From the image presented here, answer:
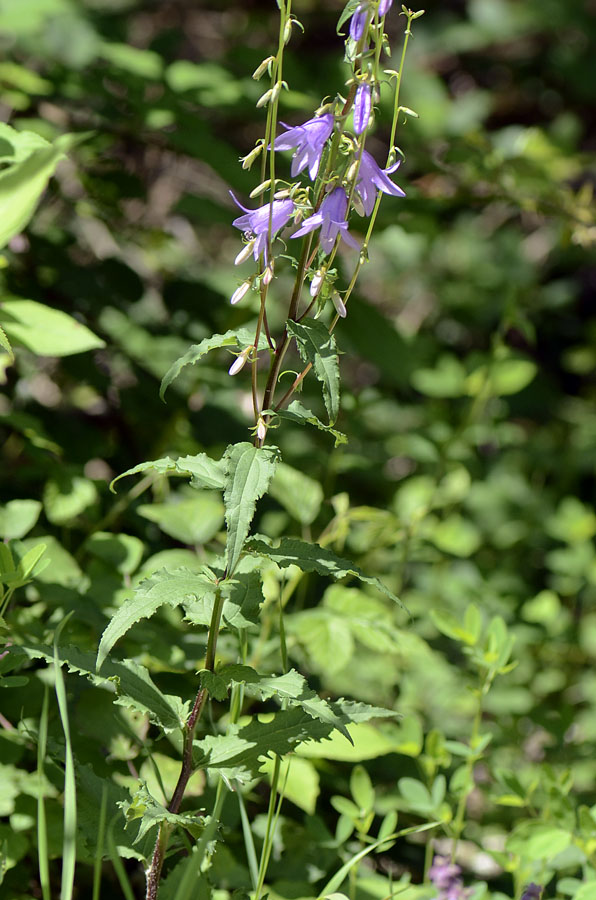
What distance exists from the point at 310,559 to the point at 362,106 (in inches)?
19.8

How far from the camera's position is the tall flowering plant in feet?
3.14

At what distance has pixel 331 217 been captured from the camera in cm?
98

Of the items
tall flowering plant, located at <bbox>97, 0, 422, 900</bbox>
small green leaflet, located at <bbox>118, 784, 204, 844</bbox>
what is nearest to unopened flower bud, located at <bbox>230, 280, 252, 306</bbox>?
tall flowering plant, located at <bbox>97, 0, 422, 900</bbox>

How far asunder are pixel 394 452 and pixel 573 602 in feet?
2.34

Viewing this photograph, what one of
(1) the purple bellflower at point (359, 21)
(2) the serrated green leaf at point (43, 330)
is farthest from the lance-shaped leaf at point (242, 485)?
(2) the serrated green leaf at point (43, 330)

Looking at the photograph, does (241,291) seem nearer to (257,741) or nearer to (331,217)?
(331,217)

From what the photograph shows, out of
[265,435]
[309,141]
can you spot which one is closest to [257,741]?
[265,435]

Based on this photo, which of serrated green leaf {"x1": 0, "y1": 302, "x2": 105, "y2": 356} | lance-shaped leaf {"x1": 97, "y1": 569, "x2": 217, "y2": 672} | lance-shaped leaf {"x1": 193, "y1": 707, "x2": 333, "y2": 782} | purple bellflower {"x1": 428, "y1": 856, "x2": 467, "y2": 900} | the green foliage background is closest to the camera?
lance-shaped leaf {"x1": 97, "y1": 569, "x2": 217, "y2": 672}

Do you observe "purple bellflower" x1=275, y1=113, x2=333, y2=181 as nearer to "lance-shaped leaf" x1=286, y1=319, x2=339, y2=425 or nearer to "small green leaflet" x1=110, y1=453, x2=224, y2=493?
"lance-shaped leaf" x1=286, y1=319, x2=339, y2=425

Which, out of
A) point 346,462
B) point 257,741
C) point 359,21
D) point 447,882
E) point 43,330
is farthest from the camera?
point 346,462

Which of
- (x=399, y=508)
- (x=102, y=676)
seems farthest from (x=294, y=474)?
(x=102, y=676)

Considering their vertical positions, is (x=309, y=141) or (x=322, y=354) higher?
(x=309, y=141)

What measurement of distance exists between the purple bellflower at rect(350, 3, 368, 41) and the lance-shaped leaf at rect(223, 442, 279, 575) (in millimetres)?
450

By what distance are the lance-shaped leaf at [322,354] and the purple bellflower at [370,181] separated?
159mm
